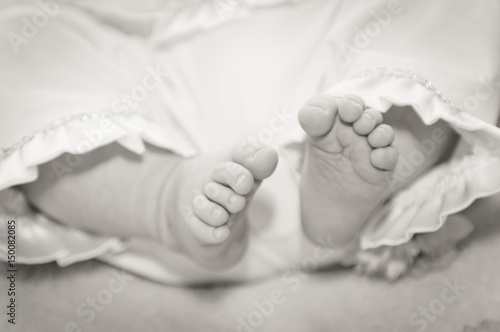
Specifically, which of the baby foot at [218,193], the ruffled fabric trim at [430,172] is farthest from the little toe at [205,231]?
the ruffled fabric trim at [430,172]

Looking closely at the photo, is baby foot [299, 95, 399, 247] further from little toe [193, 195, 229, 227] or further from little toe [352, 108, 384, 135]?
little toe [193, 195, 229, 227]

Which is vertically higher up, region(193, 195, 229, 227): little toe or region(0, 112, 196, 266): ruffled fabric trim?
region(193, 195, 229, 227): little toe

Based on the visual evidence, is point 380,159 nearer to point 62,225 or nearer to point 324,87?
point 324,87

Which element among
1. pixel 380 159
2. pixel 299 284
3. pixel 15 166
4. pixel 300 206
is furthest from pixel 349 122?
pixel 15 166

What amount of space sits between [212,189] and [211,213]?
3 centimetres

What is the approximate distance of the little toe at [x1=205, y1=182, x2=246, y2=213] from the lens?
714 millimetres

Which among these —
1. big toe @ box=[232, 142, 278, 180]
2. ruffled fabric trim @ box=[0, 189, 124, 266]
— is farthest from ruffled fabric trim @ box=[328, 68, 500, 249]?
ruffled fabric trim @ box=[0, 189, 124, 266]

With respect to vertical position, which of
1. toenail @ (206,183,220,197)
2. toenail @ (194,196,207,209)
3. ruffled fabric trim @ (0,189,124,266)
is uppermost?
toenail @ (206,183,220,197)

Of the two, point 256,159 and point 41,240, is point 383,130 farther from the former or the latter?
point 41,240

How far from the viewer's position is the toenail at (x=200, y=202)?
726mm

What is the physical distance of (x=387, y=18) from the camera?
34.0 inches

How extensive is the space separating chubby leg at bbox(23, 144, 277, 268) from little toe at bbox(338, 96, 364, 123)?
137 mm

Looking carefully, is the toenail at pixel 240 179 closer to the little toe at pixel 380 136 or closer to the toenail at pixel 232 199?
the toenail at pixel 232 199

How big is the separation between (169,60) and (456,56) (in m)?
0.45
